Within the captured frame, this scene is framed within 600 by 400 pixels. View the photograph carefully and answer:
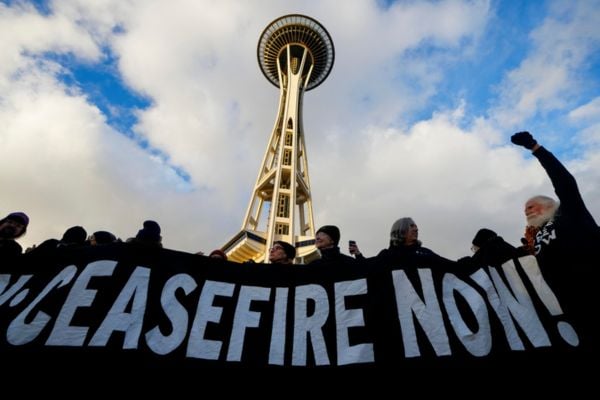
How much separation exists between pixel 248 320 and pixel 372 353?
1028 millimetres

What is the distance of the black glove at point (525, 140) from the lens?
2.98 m

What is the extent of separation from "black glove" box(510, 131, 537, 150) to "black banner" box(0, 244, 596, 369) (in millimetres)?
1012

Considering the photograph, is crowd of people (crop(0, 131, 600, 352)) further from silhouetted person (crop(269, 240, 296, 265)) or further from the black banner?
silhouetted person (crop(269, 240, 296, 265))

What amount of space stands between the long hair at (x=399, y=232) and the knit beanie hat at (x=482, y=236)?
24.5 inches

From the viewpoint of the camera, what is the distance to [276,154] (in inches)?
1900

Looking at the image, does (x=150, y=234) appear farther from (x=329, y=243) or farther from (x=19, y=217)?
(x=329, y=243)

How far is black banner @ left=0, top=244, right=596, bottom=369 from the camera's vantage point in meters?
2.47

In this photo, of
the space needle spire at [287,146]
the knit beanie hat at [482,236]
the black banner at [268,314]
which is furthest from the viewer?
the space needle spire at [287,146]

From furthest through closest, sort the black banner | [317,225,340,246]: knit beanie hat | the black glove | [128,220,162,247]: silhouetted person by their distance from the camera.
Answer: [317,225,340,246]: knit beanie hat
[128,220,162,247]: silhouetted person
the black glove
the black banner

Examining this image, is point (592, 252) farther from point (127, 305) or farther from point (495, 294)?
point (127, 305)

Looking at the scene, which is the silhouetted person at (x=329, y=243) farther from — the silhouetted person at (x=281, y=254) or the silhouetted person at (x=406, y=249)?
the silhouetted person at (x=406, y=249)

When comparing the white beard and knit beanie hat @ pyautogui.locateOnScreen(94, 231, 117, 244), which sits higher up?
knit beanie hat @ pyautogui.locateOnScreen(94, 231, 117, 244)

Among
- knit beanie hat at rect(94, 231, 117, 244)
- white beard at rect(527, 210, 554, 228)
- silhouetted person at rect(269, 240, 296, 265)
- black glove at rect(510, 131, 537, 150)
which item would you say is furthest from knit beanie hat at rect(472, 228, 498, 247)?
knit beanie hat at rect(94, 231, 117, 244)

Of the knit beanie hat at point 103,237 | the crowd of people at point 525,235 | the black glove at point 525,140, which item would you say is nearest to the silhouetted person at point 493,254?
the crowd of people at point 525,235
